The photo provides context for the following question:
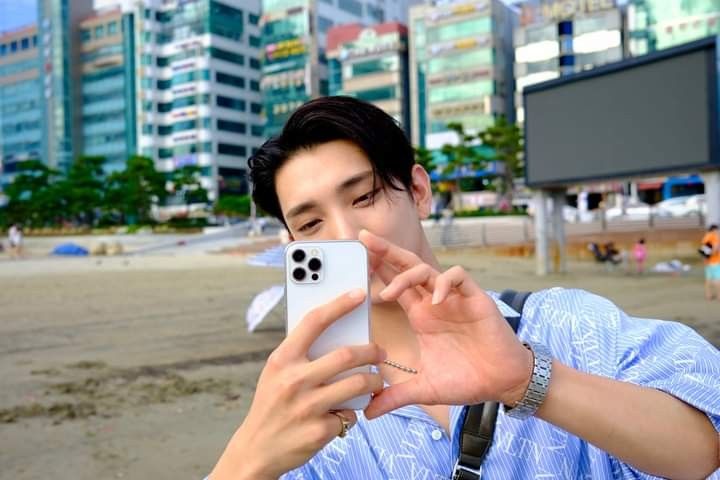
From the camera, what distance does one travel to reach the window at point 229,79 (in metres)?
72.9

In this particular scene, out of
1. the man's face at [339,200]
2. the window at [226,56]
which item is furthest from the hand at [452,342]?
the window at [226,56]

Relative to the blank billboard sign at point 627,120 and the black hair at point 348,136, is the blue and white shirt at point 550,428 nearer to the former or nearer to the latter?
the black hair at point 348,136

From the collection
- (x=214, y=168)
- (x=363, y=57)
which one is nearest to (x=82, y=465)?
(x=363, y=57)

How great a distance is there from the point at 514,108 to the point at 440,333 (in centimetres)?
6041

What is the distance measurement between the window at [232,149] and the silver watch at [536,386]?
73975 mm

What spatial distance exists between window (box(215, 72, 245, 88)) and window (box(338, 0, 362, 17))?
628 inches

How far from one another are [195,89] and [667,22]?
4876 cm

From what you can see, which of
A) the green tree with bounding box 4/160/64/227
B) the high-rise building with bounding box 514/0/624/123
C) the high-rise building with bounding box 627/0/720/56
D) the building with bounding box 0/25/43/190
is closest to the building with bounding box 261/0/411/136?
the high-rise building with bounding box 514/0/624/123

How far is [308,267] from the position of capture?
1.18 m

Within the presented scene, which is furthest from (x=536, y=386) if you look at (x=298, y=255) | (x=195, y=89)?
(x=195, y=89)

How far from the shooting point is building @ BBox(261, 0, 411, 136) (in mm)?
70375

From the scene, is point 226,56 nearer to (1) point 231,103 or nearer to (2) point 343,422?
(1) point 231,103

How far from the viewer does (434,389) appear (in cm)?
119

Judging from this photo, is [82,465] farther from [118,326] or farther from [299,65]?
[299,65]
